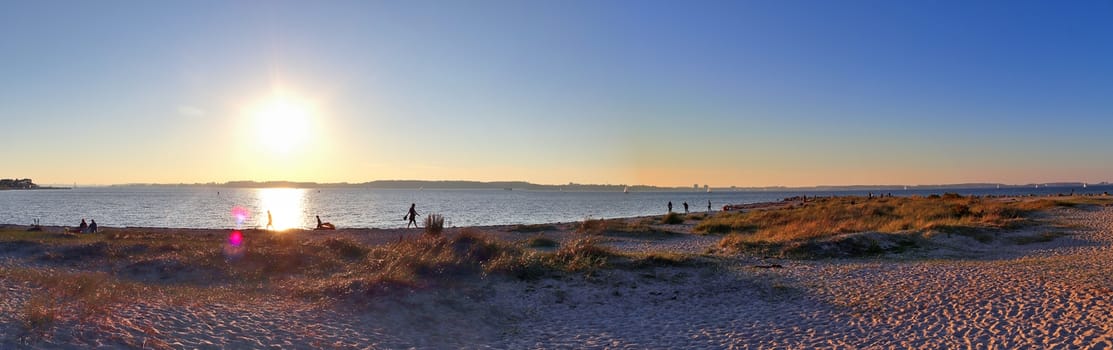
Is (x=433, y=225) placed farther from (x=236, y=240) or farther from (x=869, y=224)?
(x=869, y=224)

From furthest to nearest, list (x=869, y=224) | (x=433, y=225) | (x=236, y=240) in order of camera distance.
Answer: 1. (x=869, y=224)
2. (x=433, y=225)
3. (x=236, y=240)

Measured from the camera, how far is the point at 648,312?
42.3ft

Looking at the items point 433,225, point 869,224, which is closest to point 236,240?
point 433,225

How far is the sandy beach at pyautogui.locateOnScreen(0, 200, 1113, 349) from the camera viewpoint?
983 centimetres

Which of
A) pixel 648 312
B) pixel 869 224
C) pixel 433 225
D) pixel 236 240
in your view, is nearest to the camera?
pixel 648 312

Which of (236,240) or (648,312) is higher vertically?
(236,240)

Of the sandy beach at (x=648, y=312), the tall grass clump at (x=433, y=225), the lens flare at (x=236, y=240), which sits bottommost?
the sandy beach at (x=648, y=312)

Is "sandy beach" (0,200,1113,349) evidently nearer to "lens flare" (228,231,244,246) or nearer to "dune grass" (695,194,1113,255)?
"lens flare" (228,231,244,246)

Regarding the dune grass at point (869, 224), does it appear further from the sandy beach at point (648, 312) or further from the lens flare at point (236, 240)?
the lens flare at point (236, 240)

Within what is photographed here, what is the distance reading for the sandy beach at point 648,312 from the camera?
9828 millimetres

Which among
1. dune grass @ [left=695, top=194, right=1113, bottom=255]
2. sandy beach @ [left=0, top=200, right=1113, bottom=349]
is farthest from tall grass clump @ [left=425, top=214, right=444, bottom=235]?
dune grass @ [left=695, top=194, right=1113, bottom=255]

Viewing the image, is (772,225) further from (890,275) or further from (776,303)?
(776,303)

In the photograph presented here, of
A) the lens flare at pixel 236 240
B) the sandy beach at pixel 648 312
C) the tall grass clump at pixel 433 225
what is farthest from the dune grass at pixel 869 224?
the lens flare at pixel 236 240

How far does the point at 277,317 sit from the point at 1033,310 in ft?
46.1
